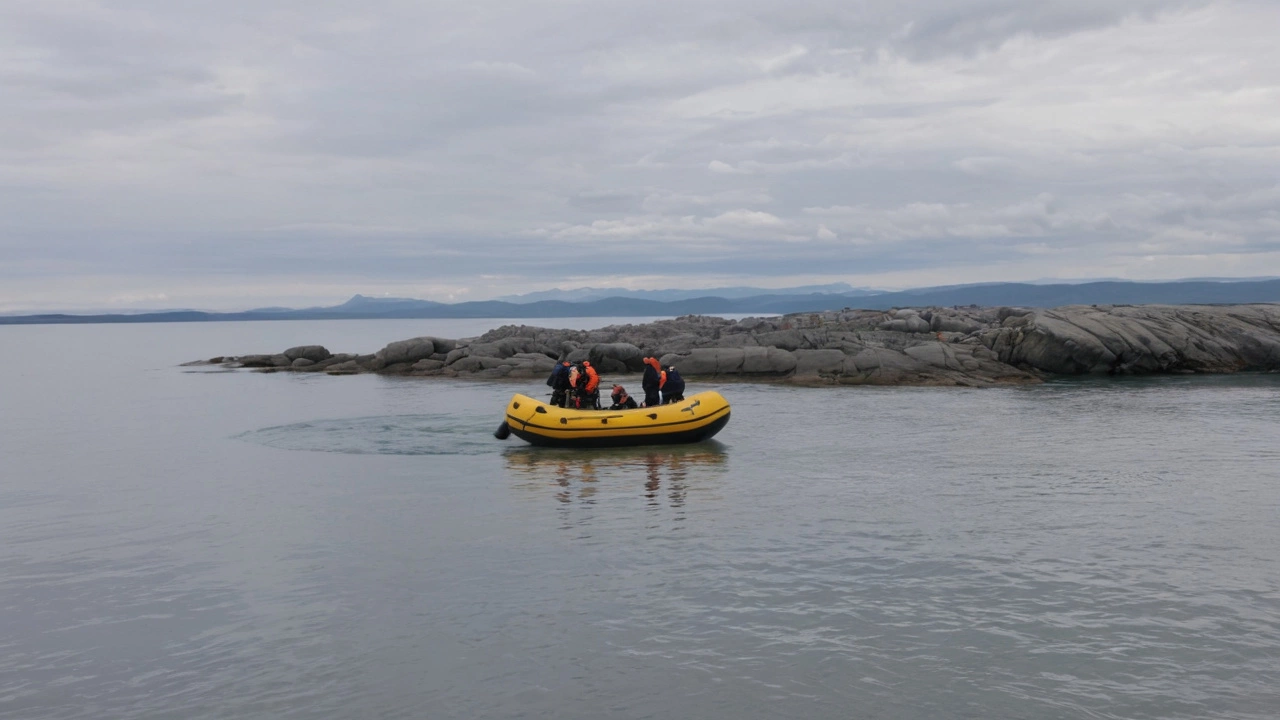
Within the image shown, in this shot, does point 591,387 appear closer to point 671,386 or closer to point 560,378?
point 560,378

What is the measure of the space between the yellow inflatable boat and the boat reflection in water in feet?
1.03

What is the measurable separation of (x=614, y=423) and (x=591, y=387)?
174 cm

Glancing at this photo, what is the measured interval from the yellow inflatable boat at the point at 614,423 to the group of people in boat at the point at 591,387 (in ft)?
2.56

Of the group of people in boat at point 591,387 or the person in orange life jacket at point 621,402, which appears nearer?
the person in orange life jacket at point 621,402

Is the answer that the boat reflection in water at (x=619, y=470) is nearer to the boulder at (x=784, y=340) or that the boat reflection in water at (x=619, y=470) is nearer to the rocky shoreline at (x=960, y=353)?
the rocky shoreline at (x=960, y=353)

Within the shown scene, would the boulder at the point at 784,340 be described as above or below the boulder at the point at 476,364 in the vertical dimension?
above

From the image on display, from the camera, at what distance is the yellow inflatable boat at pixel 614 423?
22922 millimetres

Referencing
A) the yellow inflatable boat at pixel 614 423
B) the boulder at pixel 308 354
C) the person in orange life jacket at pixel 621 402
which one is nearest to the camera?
the yellow inflatable boat at pixel 614 423

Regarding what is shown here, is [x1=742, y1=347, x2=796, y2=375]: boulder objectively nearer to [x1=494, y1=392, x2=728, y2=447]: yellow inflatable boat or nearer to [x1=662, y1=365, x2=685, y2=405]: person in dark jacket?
[x1=662, y1=365, x2=685, y2=405]: person in dark jacket

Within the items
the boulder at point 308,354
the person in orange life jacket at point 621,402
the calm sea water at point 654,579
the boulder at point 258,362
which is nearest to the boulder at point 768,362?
the calm sea water at point 654,579

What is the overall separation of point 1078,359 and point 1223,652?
35.1 meters

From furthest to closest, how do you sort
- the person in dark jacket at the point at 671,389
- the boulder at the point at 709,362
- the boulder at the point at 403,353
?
the boulder at the point at 403,353 < the boulder at the point at 709,362 < the person in dark jacket at the point at 671,389

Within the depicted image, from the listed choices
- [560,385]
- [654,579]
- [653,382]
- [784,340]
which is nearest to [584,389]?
[560,385]

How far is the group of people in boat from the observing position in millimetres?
24109
